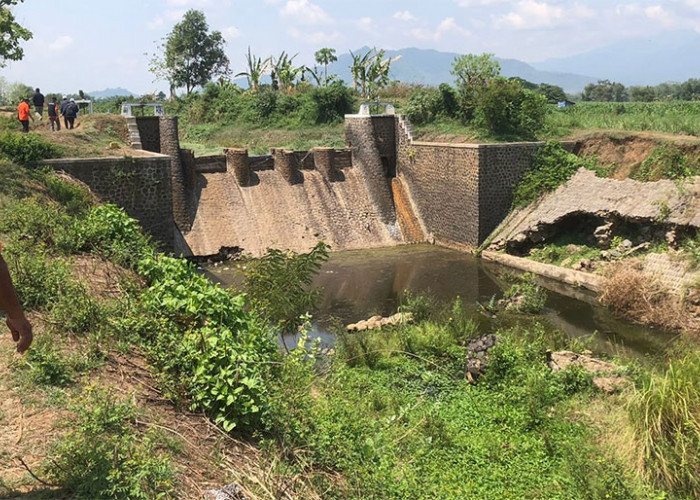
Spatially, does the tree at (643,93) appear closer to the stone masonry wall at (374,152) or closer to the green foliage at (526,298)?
the stone masonry wall at (374,152)

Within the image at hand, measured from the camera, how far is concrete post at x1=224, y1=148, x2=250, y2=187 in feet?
66.0

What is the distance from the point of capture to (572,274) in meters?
15.7

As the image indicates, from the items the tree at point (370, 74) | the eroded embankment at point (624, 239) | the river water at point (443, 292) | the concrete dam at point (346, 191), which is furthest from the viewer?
the tree at point (370, 74)

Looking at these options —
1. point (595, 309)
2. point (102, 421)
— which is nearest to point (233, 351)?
point (102, 421)

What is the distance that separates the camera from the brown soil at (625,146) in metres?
17.1

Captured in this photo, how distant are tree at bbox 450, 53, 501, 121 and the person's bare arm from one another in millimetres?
19359

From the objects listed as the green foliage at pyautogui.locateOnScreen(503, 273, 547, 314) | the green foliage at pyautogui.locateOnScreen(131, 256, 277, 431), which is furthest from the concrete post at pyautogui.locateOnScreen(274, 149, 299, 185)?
the green foliage at pyautogui.locateOnScreen(131, 256, 277, 431)

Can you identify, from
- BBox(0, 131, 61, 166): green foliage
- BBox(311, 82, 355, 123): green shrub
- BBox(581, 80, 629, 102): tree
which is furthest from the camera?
BBox(581, 80, 629, 102): tree

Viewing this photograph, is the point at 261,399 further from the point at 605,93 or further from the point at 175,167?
the point at 605,93

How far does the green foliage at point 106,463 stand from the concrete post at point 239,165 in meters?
16.0

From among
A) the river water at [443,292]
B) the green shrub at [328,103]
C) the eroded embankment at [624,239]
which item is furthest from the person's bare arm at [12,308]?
the green shrub at [328,103]

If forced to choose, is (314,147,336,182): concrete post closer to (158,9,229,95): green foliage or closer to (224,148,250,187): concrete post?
(224,148,250,187): concrete post

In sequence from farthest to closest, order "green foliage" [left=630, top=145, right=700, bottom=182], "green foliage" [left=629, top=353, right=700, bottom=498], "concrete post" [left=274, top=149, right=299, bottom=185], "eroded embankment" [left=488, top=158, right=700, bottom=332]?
"concrete post" [left=274, top=149, right=299, bottom=185], "green foliage" [left=630, top=145, right=700, bottom=182], "eroded embankment" [left=488, top=158, right=700, bottom=332], "green foliage" [left=629, top=353, right=700, bottom=498]

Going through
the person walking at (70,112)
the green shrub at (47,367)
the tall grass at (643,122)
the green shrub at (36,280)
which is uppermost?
the person walking at (70,112)
